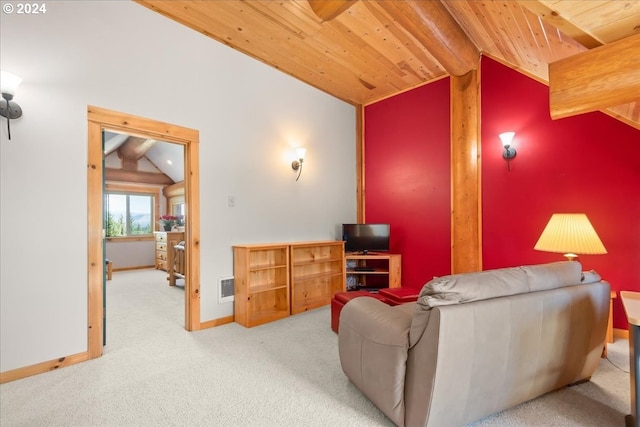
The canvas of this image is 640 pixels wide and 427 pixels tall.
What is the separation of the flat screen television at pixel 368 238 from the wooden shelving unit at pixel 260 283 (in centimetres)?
111

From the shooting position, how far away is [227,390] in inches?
76.5

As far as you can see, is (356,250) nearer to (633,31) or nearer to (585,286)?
(585,286)

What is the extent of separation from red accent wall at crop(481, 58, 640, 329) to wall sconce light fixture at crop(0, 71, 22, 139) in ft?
14.6

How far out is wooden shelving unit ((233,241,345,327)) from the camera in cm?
327

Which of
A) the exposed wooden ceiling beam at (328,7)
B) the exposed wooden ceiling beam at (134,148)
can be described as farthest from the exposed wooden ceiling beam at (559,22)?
the exposed wooden ceiling beam at (134,148)

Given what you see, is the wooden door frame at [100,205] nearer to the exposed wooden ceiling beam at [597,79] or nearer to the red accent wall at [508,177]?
the red accent wall at [508,177]

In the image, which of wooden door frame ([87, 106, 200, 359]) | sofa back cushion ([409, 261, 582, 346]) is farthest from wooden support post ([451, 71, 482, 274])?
wooden door frame ([87, 106, 200, 359])

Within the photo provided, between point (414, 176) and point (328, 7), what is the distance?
2.41 m

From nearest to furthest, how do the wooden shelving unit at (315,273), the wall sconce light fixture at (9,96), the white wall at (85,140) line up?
the wall sconce light fixture at (9,96) < the white wall at (85,140) < the wooden shelving unit at (315,273)

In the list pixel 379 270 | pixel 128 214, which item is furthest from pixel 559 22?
pixel 128 214

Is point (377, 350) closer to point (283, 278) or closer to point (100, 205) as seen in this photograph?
point (283, 278)

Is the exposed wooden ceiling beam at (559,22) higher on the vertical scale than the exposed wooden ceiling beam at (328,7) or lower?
lower

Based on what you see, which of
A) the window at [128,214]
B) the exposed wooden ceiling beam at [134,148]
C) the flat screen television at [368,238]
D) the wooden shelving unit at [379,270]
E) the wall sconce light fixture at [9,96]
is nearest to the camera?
the wall sconce light fixture at [9,96]

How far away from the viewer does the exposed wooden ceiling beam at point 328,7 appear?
103 inches
